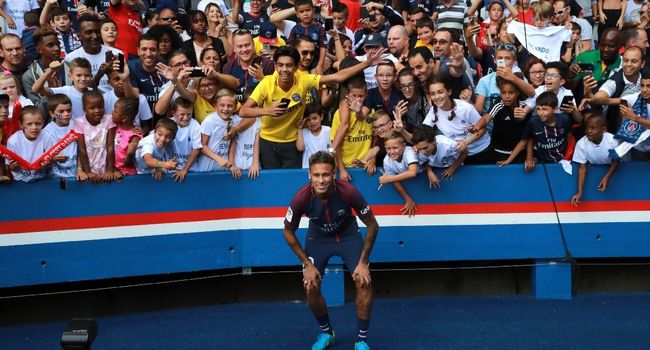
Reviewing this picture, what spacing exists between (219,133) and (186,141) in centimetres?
33

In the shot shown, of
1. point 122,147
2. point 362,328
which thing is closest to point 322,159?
point 362,328

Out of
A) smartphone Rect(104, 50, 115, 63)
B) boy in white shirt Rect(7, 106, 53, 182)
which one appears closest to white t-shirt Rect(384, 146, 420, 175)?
smartphone Rect(104, 50, 115, 63)

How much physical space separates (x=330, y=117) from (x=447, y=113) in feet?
4.48

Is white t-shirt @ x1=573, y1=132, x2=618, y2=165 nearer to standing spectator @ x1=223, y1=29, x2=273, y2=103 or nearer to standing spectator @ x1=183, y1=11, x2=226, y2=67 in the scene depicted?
standing spectator @ x1=223, y1=29, x2=273, y2=103

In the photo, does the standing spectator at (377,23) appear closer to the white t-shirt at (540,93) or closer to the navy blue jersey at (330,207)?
the white t-shirt at (540,93)

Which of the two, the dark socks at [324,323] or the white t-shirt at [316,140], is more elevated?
the white t-shirt at [316,140]

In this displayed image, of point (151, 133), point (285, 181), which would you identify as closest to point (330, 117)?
point (285, 181)

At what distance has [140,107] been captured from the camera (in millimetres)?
10062

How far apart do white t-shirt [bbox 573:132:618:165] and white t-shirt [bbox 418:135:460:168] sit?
1.22 meters

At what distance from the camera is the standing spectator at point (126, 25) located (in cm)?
1213

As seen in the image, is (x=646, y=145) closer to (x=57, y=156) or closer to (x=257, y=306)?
(x=257, y=306)

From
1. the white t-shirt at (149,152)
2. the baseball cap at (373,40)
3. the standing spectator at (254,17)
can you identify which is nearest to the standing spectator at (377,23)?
the baseball cap at (373,40)

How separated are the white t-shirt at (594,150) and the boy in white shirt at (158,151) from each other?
3.94 m

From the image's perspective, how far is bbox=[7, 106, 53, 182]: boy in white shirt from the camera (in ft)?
30.8
